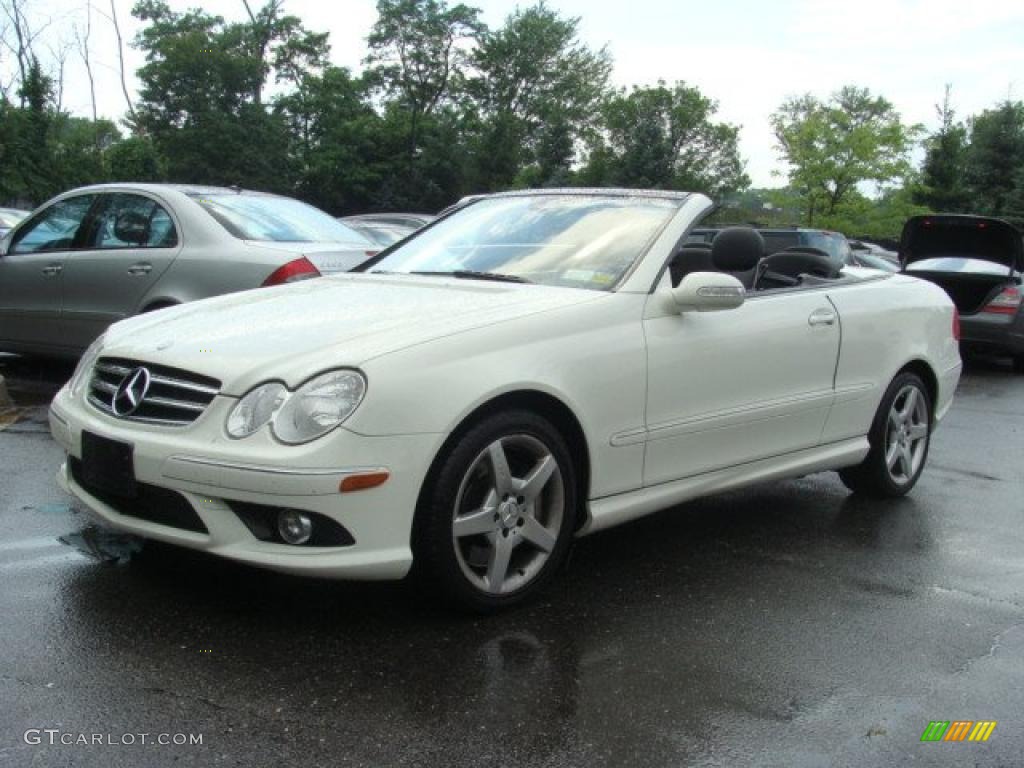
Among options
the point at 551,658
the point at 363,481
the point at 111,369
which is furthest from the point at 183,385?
the point at 551,658

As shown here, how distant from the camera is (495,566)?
3.46 metres

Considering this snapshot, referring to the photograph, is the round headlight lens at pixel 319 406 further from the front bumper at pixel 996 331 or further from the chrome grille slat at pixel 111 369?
the front bumper at pixel 996 331

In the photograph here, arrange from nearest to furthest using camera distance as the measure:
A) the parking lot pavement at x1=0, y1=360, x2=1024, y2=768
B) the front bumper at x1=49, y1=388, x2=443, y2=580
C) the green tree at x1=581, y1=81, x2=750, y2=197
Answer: the parking lot pavement at x1=0, y1=360, x2=1024, y2=768 < the front bumper at x1=49, y1=388, x2=443, y2=580 < the green tree at x1=581, y1=81, x2=750, y2=197

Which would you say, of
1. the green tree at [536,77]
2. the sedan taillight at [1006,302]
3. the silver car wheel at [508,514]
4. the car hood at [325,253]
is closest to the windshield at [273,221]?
the car hood at [325,253]

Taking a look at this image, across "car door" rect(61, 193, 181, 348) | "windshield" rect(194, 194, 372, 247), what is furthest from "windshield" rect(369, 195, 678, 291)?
"car door" rect(61, 193, 181, 348)

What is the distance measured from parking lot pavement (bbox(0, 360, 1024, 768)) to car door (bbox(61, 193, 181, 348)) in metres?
2.61

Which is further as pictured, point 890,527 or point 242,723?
point 890,527

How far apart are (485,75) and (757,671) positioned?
65.3 metres

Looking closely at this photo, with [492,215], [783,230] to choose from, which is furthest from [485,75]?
[492,215]

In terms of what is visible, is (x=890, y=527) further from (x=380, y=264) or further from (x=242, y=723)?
(x=242, y=723)

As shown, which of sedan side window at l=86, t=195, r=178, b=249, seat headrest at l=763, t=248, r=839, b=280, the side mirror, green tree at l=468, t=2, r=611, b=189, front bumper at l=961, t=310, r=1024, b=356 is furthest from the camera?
green tree at l=468, t=2, r=611, b=189

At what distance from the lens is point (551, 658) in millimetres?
3217

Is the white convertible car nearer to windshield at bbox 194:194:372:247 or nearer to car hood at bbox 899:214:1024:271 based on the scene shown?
windshield at bbox 194:194:372:247

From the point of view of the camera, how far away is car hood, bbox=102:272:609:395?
3244 millimetres
